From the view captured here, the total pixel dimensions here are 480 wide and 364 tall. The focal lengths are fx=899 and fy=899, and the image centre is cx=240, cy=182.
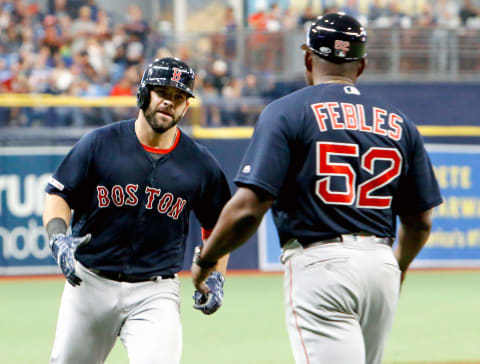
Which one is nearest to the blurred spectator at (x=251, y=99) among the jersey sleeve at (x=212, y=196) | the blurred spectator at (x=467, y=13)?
the blurred spectator at (x=467, y=13)

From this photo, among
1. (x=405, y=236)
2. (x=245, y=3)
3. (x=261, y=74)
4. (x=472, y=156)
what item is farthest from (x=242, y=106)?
(x=405, y=236)

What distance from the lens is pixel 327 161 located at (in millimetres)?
3584

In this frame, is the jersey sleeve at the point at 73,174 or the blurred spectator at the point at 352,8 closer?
the jersey sleeve at the point at 73,174

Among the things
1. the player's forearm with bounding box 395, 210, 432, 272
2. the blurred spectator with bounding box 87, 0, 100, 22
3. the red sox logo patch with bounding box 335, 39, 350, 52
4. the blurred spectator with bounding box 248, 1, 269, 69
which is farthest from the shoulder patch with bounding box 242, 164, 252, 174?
the blurred spectator with bounding box 87, 0, 100, 22

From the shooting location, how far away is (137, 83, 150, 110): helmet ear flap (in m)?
4.77

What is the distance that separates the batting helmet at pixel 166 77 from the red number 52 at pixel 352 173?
1375mm

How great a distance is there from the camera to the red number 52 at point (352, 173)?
359cm

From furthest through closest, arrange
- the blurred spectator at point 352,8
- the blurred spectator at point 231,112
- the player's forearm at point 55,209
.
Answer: the blurred spectator at point 352,8
the blurred spectator at point 231,112
the player's forearm at point 55,209

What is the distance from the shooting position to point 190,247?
12445 mm

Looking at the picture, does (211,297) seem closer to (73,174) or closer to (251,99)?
(73,174)

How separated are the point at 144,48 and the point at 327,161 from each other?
14424 millimetres

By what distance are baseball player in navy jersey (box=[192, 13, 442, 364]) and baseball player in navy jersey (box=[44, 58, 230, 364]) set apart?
0.98m

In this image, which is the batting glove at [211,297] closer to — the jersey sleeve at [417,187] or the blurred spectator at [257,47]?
the jersey sleeve at [417,187]

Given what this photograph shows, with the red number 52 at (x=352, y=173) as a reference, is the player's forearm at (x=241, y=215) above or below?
below
